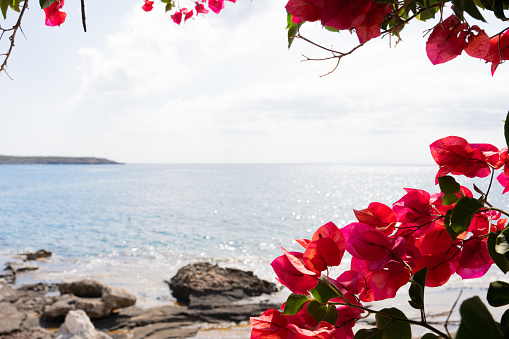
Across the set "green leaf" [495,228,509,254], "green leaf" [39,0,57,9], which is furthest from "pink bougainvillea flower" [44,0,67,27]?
"green leaf" [495,228,509,254]

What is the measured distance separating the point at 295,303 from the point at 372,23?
0.34 metres

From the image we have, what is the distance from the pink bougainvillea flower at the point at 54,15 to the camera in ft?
3.56

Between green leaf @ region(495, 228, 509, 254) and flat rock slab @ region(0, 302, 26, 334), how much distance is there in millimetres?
6816

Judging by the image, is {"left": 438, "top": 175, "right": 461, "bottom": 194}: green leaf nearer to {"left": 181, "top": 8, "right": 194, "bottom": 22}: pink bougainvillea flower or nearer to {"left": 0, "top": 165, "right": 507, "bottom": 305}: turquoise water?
{"left": 181, "top": 8, "right": 194, "bottom": 22}: pink bougainvillea flower

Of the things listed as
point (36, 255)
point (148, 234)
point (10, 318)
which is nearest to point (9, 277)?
point (36, 255)

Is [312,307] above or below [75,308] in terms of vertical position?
above

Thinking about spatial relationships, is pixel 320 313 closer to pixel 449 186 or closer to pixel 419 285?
pixel 419 285

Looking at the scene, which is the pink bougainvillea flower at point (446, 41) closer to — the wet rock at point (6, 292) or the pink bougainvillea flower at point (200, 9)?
the pink bougainvillea flower at point (200, 9)

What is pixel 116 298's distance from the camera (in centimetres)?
692

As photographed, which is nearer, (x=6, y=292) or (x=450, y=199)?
(x=450, y=199)

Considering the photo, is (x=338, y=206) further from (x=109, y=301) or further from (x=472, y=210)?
(x=472, y=210)

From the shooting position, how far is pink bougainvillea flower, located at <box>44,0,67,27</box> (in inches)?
42.7

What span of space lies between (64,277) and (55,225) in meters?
12.5

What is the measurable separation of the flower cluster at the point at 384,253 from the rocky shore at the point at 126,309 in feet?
17.0
